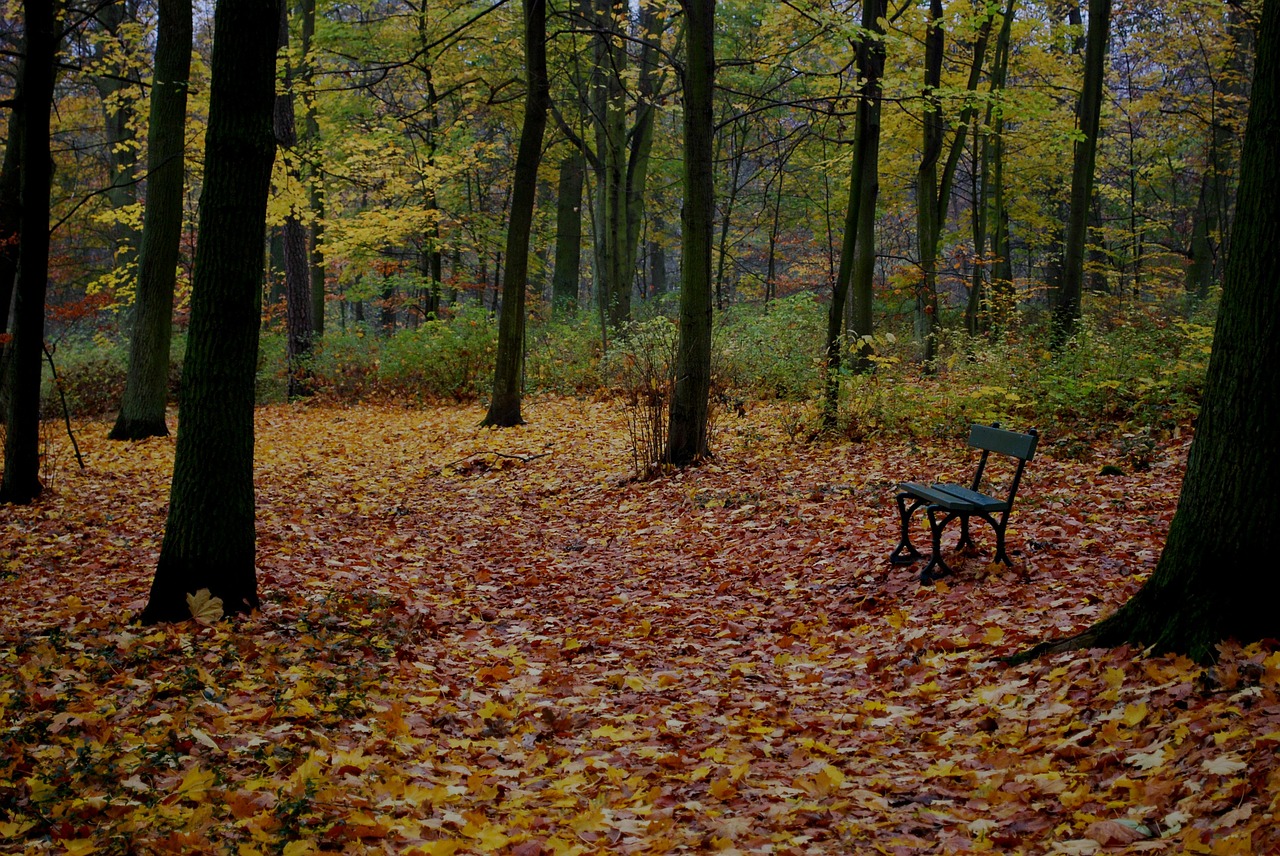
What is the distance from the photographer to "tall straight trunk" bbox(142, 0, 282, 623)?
5137mm

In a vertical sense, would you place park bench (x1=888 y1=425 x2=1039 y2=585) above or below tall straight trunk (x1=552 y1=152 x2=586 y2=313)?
below

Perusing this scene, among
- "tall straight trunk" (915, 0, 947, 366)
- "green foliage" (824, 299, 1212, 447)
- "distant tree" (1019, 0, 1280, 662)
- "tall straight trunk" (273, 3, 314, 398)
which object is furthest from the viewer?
"tall straight trunk" (273, 3, 314, 398)

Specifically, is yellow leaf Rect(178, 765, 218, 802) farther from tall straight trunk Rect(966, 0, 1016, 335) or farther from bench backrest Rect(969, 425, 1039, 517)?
tall straight trunk Rect(966, 0, 1016, 335)

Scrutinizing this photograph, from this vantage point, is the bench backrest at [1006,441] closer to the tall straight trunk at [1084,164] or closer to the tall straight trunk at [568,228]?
the tall straight trunk at [1084,164]

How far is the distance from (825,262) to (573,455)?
17616 millimetres

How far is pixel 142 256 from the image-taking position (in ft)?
41.0

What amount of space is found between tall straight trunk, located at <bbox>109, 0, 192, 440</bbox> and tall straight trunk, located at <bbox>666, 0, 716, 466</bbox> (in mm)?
7128

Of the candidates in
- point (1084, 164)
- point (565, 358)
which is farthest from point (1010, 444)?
→ point (565, 358)

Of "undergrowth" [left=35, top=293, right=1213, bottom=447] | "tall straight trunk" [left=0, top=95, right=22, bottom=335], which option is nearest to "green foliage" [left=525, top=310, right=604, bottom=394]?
"undergrowth" [left=35, top=293, right=1213, bottom=447]

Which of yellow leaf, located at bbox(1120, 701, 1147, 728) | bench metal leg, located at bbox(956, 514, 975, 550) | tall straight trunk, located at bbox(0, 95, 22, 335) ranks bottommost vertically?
yellow leaf, located at bbox(1120, 701, 1147, 728)

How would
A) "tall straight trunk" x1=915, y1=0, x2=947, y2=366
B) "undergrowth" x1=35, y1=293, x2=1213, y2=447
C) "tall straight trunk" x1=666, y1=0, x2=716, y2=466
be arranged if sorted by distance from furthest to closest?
"tall straight trunk" x1=915, y1=0, x2=947, y2=366 → "undergrowth" x1=35, y1=293, x2=1213, y2=447 → "tall straight trunk" x1=666, y1=0, x2=716, y2=466

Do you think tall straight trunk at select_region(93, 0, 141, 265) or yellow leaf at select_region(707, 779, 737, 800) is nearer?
yellow leaf at select_region(707, 779, 737, 800)

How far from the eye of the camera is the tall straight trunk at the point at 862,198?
36.6 feet

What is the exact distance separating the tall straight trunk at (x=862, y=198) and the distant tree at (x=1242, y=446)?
7.13 m
